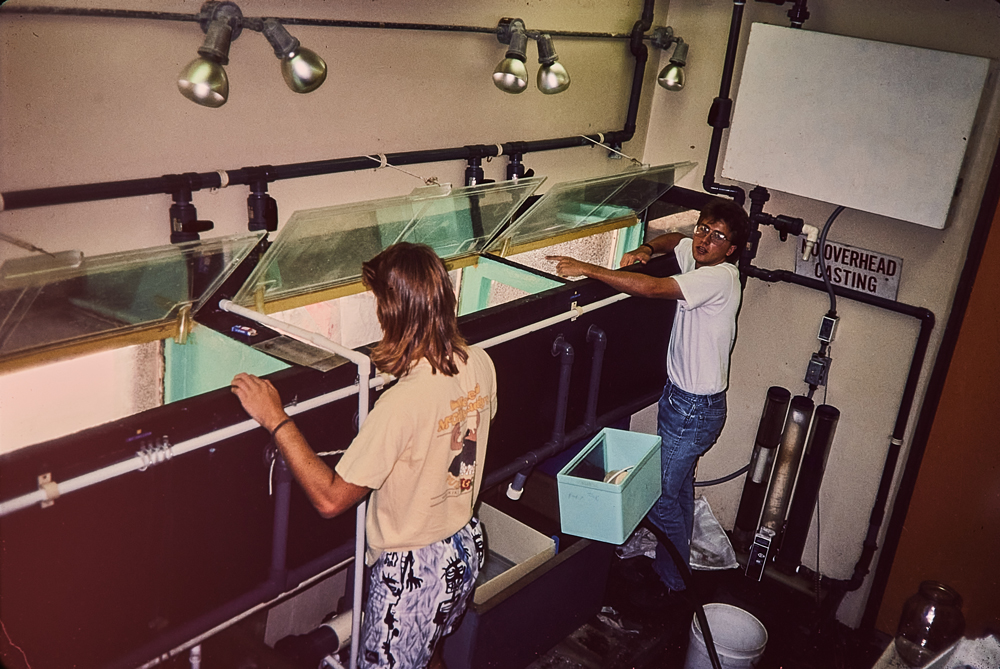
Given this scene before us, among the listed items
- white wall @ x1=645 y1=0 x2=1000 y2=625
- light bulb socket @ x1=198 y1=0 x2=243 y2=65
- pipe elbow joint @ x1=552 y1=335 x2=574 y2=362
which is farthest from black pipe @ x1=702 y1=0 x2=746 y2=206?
light bulb socket @ x1=198 y1=0 x2=243 y2=65

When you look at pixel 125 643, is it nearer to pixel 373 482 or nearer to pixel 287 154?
pixel 373 482

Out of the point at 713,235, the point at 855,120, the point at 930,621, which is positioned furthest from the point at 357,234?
the point at 930,621

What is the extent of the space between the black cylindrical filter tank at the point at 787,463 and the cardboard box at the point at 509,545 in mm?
1319

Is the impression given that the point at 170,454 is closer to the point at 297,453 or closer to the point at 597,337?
the point at 297,453

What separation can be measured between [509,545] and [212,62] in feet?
7.11

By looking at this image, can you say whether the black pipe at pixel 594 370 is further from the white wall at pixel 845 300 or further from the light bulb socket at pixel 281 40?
the light bulb socket at pixel 281 40

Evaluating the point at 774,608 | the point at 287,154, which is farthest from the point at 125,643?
the point at 774,608

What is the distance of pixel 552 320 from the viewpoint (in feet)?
9.51

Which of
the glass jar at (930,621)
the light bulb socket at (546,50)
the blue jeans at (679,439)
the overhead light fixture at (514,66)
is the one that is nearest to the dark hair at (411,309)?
the overhead light fixture at (514,66)

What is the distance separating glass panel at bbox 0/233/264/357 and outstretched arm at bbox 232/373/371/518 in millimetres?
392

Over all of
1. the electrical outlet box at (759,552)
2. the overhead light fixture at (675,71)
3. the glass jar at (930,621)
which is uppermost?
the overhead light fixture at (675,71)

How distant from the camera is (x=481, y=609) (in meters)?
2.87

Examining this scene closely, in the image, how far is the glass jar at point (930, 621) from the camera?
309cm

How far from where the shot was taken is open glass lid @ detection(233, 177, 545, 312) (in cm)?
242
